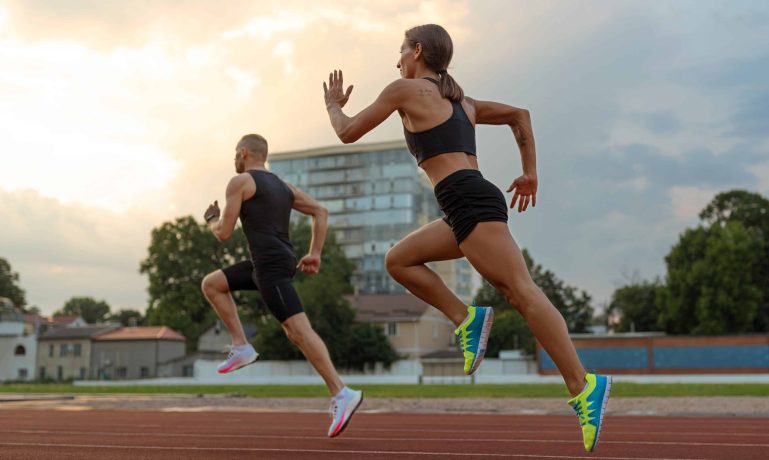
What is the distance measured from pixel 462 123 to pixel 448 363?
57343mm

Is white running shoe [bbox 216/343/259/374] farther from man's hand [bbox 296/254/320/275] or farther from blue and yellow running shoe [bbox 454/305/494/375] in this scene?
blue and yellow running shoe [bbox 454/305/494/375]

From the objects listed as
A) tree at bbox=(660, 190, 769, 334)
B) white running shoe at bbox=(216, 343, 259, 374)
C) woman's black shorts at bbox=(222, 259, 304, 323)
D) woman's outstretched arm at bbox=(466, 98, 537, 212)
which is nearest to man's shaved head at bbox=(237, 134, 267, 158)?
woman's black shorts at bbox=(222, 259, 304, 323)

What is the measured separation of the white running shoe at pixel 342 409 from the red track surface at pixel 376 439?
0.14 meters

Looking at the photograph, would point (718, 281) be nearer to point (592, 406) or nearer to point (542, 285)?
point (542, 285)

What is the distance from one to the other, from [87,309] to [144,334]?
74.8 meters

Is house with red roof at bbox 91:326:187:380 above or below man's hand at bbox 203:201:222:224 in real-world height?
below

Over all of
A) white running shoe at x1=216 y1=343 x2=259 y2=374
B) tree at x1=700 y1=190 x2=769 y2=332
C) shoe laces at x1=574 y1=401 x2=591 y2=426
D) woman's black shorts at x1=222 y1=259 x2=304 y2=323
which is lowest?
shoe laces at x1=574 y1=401 x2=591 y2=426

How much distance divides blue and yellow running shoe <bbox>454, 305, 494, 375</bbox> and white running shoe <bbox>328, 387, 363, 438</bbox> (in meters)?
1.98

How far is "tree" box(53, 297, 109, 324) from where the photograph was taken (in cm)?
14238

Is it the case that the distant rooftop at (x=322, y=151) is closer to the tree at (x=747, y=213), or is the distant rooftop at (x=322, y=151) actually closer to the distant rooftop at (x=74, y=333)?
the distant rooftop at (x=74, y=333)

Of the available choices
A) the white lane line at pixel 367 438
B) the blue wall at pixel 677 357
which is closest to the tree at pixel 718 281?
the blue wall at pixel 677 357

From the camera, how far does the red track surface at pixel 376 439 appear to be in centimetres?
525

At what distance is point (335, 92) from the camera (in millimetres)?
4465

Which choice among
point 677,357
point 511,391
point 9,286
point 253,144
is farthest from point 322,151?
point 253,144
